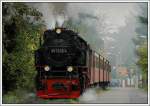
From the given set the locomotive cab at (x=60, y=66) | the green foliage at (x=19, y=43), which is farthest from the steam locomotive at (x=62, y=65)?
the green foliage at (x=19, y=43)

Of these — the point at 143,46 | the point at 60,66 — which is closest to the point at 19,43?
the point at 60,66

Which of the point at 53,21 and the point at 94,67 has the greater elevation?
the point at 53,21

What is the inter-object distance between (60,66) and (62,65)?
8 centimetres

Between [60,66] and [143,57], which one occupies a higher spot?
[143,57]

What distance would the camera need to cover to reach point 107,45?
28.4m

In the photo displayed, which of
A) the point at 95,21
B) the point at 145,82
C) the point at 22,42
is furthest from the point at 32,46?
the point at 145,82

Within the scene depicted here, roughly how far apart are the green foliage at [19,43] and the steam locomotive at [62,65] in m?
0.52

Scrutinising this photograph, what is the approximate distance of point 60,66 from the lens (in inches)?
1073

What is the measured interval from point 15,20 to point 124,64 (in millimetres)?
4515

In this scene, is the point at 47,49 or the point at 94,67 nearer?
the point at 47,49

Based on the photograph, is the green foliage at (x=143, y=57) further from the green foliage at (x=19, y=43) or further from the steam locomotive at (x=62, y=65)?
the green foliage at (x=19, y=43)

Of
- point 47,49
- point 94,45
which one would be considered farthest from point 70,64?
point 94,45

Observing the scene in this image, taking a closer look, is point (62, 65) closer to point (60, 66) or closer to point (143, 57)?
point (60, 66)

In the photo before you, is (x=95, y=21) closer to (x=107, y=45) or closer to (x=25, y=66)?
(x=107, y=45)
